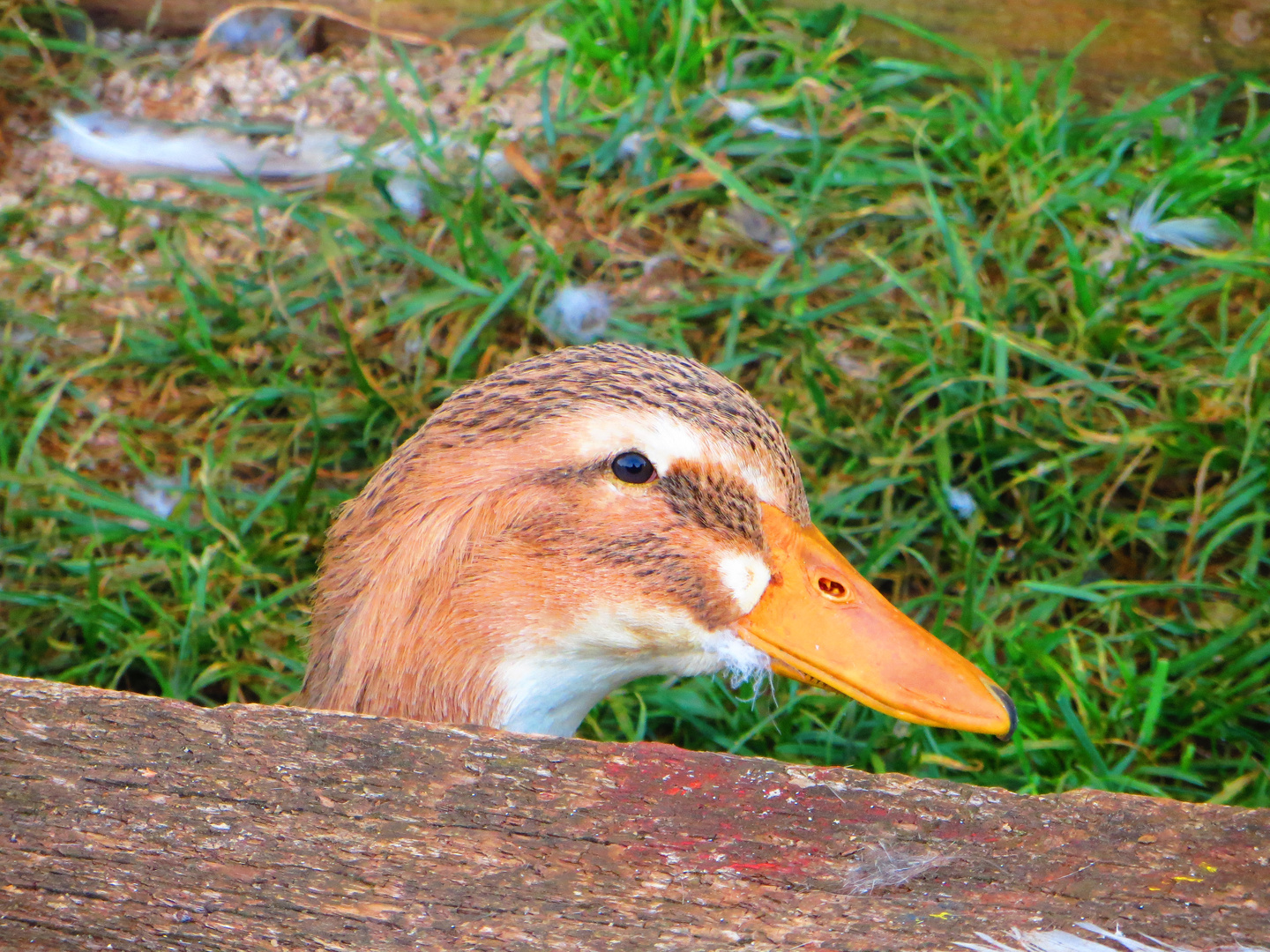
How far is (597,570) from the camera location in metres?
1.79

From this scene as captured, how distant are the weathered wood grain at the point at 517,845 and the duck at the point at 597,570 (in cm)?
40

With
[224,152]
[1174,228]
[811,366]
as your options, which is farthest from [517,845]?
[224,152]

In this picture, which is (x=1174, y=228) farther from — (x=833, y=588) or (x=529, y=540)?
(x=529, y=540)

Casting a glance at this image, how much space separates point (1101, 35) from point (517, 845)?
119 inches

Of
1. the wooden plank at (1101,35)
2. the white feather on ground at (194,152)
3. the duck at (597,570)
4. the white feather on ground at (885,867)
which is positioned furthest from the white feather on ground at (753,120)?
the white feather on ground at (885,867)

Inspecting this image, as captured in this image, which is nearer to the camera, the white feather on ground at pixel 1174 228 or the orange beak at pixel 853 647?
the orange beak at pixel 853 647

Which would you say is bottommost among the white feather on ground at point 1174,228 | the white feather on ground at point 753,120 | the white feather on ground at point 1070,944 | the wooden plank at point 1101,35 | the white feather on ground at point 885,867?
the white feather on ground at point 885,867

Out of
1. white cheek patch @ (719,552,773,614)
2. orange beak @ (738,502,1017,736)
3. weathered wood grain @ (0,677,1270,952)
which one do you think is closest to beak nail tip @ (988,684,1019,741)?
orange beak @ (738,502,1017,736)

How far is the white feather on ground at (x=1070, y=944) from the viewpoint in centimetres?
116

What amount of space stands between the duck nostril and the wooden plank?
224 centimetres

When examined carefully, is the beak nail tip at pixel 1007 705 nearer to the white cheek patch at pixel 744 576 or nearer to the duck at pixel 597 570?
the duck at pixel 597 570

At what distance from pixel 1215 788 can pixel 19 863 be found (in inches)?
85.7

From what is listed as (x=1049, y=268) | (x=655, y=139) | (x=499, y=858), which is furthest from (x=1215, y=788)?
(x=655, y=139)

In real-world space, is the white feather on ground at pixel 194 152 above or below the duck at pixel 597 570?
below
